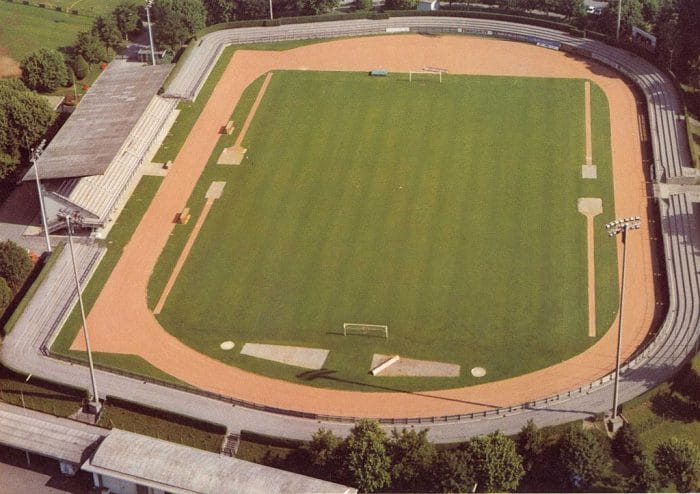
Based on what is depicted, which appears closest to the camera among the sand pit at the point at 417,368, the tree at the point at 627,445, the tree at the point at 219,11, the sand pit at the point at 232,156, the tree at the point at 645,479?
the tree at the point at 645,479

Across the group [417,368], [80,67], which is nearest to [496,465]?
[417,368]

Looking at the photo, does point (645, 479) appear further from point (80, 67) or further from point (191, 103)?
point (80, 67)

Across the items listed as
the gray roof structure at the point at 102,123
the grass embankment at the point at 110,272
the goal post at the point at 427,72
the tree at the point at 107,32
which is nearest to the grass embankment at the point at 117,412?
the grass embankment at the point at 110,272

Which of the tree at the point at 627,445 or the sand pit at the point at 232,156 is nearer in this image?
the tree at the point at 627,445

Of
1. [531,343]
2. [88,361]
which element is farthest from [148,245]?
[531,343]

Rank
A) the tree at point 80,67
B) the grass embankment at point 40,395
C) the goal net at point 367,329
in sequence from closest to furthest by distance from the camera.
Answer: the grass embankment at point 40,395, the goal net at point 367,329, the tree at point 80,67

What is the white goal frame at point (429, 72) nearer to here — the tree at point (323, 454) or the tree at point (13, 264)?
the tree at point (13, 264)

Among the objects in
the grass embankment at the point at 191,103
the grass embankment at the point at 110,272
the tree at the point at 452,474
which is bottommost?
the grass embankment at the point at 110,272

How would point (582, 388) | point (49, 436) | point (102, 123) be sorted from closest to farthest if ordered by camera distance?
point (49, 436) → point (582, 388) → point (102, 123)
